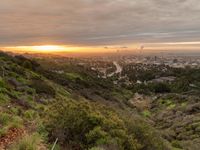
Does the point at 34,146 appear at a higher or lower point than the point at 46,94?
higher

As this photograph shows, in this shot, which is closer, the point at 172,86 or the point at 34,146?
the point at 34,146

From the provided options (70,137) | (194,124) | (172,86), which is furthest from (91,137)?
(172,86)

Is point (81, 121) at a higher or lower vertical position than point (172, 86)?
higher

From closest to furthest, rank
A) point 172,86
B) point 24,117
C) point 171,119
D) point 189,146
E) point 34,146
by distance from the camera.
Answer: point 34,146 < point 24,117 < point 189,146 < point 171,119 < point 172,86

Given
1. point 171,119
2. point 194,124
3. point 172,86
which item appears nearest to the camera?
point 194,124

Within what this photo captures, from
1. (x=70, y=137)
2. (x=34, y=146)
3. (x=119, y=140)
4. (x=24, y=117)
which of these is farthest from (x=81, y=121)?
Result: (x=24, y=117)

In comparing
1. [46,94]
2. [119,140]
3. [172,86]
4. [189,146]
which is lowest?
[172,86]

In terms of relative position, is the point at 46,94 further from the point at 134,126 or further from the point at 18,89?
the point at 134,126

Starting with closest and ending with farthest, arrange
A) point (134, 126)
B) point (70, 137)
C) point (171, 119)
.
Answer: point (70, 137) < point (134, 126) < point (171, 119)

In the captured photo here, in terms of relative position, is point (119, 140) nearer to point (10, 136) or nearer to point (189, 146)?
point (10, 136)
